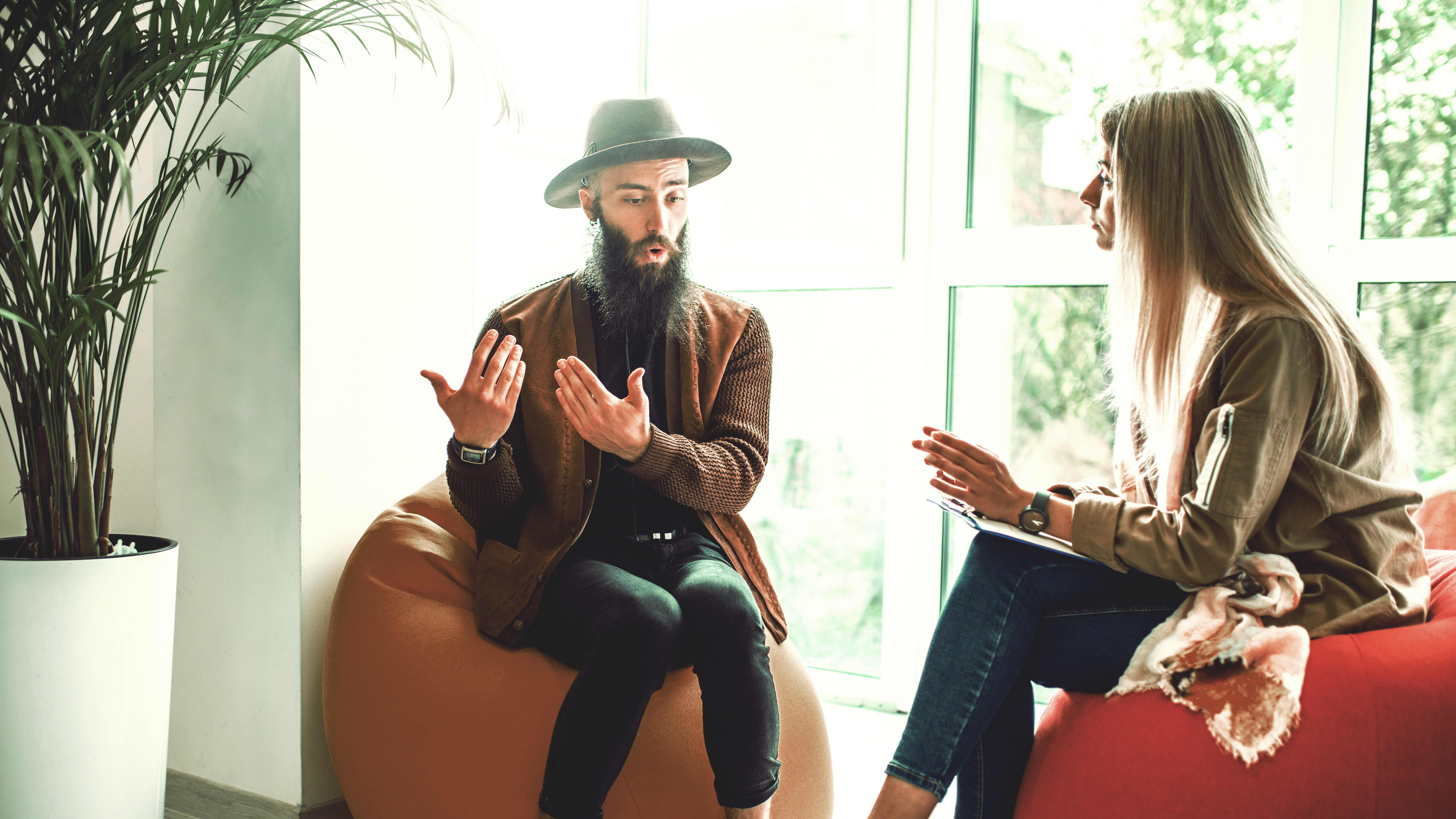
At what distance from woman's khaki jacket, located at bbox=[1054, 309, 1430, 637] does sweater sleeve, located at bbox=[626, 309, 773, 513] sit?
62 centimetres

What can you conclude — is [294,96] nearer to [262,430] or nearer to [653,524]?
[262,430]

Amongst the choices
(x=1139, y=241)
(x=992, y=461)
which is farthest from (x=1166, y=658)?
(x=1139, y=241)

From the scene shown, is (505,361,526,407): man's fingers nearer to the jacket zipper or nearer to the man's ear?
the man's ear

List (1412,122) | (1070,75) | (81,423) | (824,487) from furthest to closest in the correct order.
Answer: (824,487)
(1070,75)
(1412,122)
(81,423)

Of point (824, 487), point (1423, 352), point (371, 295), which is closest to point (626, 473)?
point (371, 295)

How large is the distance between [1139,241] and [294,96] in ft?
5.10

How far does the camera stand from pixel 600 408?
1706mm

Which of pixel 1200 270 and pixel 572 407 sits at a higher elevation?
pixel 1200 270

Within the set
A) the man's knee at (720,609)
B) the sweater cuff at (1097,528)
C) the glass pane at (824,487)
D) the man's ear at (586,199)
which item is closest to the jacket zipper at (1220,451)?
the sweater cuff at (1097,528)

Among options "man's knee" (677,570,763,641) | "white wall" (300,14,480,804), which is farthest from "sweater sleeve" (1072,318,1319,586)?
"white wall" (300,14,480,804)

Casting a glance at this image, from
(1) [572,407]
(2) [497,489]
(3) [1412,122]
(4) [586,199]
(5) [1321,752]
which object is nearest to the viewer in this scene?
(5) [1321,752]

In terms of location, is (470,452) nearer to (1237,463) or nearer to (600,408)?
(600,408)

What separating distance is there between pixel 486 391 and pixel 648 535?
43cm

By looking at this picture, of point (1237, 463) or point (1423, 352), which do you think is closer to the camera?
point (1237, 463)
